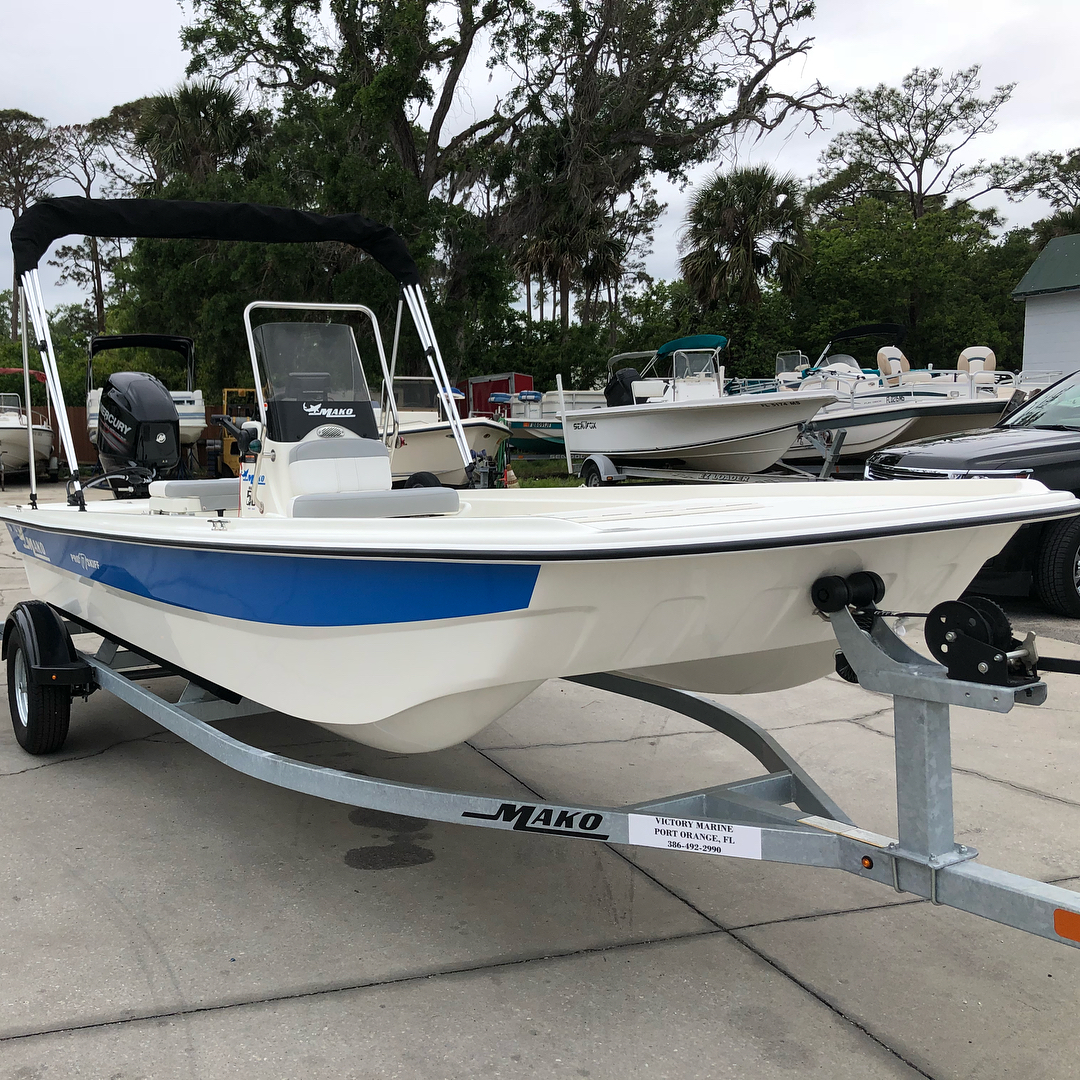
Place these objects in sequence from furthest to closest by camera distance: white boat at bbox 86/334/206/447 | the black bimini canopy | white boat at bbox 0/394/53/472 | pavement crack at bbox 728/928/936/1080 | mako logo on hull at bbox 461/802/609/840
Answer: white boat at bbox 0/394/53/472, the black bimini canopy, white boat at bbox 86/334/206/447, mako logo on hull at bbox 461/802/609/840, pavement crack at bbox 728/928/936/1080

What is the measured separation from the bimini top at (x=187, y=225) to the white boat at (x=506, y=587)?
1365 millimetres

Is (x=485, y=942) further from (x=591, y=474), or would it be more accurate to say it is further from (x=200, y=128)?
(x=200, y=128)

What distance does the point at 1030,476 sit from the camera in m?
6.01

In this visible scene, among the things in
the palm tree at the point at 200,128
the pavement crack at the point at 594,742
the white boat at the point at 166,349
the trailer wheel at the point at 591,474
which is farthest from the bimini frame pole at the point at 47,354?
the palm tree at the point at 200,128

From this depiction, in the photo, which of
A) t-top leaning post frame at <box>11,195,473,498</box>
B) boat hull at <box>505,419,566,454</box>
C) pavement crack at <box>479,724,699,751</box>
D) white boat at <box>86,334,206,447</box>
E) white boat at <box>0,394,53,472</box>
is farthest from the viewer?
boat hull at <box>505,419,566,454</box>

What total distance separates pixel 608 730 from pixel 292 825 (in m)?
1.60

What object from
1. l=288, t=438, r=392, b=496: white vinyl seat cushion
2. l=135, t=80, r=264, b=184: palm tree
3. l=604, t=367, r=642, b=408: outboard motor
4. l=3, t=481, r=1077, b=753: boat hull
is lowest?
l=3, t=481, r=1077, b=753: boat hull

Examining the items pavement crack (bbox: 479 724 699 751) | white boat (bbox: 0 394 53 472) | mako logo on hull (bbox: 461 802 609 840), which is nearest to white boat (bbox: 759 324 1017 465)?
pavement crack (bbox: 479 724 699 751)

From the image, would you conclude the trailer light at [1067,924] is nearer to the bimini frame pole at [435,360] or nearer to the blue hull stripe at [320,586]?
the blue hull stripe at [320,586]

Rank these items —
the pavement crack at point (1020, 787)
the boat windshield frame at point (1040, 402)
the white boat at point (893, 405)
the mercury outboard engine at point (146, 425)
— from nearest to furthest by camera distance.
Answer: the pavement crack at point (1020, 787) → the mercury outboard engine at point (146, 425) → the boat windshield frame at point (1040, 402) → the white boat at point (893, 405)

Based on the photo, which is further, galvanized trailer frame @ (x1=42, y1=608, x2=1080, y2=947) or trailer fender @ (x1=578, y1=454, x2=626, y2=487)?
trailer fender @ (x1=578, y1=454, x2=626, y2=487)

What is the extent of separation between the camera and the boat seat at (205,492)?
13.1 feet

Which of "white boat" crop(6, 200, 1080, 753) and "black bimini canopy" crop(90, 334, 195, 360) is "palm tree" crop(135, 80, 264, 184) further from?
"white boat" crop(6, 200, 1080, 753)

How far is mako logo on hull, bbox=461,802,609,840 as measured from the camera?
2.21m
